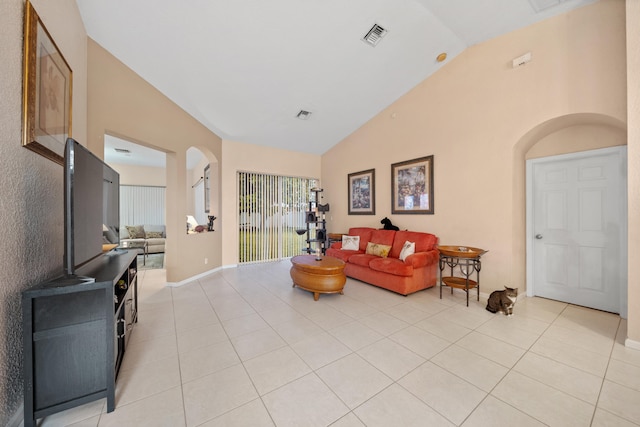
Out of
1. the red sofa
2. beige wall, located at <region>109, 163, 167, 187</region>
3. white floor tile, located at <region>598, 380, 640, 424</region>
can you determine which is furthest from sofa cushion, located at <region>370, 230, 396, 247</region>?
beige wall, located at <region>109, 163, 167, 187</region>

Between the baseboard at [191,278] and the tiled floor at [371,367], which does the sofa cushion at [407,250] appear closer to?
the tiled floor at [371,367]

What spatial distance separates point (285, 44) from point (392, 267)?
349cm

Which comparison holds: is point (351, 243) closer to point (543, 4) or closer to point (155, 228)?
point (543, 4)

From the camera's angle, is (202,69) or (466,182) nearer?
(202,69)

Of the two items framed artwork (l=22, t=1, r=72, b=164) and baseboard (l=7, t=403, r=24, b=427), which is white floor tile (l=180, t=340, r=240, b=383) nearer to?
baseboard (l=7, t=403, r=24, b=427)

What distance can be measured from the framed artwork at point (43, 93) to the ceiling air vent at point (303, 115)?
3289 millimetres

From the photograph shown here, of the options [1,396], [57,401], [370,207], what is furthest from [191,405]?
[370,207]

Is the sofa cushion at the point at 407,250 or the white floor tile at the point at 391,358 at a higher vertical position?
the sofa cushion at the point at 407,250

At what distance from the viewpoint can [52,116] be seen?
175cm

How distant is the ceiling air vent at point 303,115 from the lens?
4.67m

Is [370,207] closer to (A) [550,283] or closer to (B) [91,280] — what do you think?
(A) [550,283]

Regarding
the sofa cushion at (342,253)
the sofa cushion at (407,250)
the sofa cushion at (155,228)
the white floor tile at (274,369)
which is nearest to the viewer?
the white floor tile at (274,369)

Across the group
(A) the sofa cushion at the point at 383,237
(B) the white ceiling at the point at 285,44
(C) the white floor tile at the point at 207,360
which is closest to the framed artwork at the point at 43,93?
(B) the white ceiling at the point at 285,44

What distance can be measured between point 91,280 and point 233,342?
4.33ft
